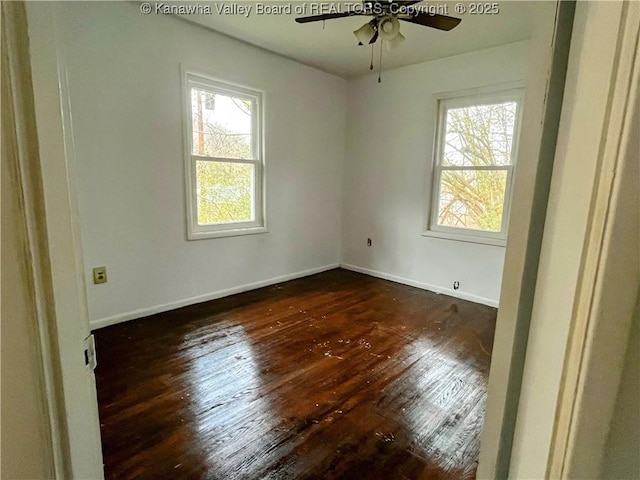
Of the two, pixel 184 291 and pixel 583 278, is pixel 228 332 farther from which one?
pixel 583 278

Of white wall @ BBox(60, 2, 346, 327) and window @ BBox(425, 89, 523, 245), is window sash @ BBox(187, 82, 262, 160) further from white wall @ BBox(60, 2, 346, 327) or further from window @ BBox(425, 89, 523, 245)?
window @ BBox(425, 89, 523, 245)

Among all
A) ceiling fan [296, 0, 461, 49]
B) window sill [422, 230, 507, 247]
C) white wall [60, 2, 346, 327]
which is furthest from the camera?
window sill [422, 230, 507, 247]

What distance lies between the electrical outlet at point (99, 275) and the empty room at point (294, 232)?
0.13 feet

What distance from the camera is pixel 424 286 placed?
159 inches

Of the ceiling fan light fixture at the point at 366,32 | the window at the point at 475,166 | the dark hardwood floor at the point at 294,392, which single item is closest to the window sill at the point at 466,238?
the window at the point at 475,166

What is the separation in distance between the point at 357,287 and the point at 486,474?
11.1 feet

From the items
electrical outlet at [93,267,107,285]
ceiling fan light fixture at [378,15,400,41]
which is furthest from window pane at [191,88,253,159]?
ceiling fan light fixture at [378,15,400,41]

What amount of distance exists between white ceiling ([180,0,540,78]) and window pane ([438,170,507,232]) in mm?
1204

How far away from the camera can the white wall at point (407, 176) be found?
11.5 feet

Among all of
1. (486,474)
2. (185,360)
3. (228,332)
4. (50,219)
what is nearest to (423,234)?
(228,332)

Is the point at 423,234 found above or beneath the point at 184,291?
above

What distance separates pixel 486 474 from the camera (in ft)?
2.16

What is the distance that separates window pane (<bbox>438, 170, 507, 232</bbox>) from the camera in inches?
137

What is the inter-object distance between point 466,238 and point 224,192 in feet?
8.37
